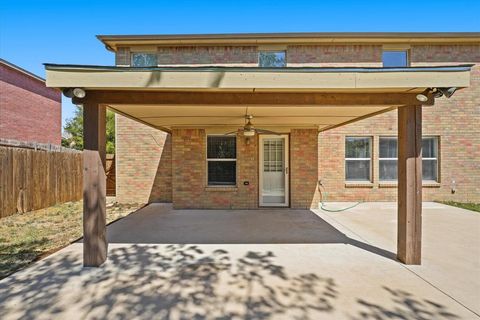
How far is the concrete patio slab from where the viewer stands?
3.13 meters

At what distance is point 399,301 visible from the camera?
3.32m

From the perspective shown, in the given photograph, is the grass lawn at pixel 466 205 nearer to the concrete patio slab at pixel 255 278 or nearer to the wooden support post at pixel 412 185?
the concrete patio slab at pixel 255 278

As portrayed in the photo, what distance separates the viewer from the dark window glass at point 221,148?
9.52 m

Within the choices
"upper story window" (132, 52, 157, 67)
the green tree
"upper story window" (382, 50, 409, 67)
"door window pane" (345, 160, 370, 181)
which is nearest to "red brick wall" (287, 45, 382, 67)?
"upper story window" (382, 50, 409, 67)

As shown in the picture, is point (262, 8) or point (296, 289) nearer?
point (296, 289)

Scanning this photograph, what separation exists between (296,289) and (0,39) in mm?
17271

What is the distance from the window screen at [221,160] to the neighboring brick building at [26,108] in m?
12.1

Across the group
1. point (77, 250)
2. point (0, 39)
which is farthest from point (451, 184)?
point (0, 39)

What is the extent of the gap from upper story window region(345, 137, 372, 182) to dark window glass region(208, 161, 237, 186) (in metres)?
4.25

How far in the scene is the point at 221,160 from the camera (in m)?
9.48

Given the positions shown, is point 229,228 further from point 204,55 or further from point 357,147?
point 204,55

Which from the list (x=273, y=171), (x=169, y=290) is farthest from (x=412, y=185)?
(x=273, y=171)

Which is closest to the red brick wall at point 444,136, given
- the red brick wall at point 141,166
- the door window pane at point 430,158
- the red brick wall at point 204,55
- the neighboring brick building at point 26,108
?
the door window pane at point 430,158

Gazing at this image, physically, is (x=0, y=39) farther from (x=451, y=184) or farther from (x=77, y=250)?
(x=451, y=184)
